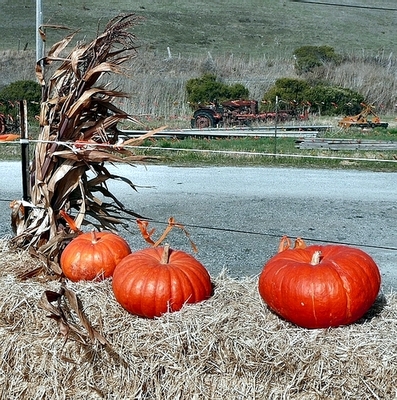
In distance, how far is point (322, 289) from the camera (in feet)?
10.7

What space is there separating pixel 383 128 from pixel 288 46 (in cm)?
3488

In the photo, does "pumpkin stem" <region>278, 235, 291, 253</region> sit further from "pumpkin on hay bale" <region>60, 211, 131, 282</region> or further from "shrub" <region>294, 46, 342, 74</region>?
"shrub" <region>294, 46, 342, 74</region>

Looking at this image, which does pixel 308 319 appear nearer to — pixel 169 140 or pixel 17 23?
pixel 169 140

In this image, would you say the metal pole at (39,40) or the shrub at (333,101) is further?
the shrub at (333,101)

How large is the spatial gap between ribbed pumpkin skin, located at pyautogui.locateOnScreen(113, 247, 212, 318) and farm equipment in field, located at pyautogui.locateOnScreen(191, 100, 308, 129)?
17592 mm

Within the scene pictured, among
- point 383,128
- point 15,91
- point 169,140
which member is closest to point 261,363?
point 169,140

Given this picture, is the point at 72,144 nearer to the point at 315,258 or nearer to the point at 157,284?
the point at 157,284

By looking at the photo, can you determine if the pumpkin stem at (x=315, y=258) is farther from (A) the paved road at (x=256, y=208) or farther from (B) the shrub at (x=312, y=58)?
(B) the shrub at (x=312, y=58)

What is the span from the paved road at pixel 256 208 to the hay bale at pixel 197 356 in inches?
77.4

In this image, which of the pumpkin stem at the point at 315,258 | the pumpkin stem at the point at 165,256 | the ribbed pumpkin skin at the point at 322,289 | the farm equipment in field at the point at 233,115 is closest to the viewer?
the ribbed pumpkin skin at the point at 322,289

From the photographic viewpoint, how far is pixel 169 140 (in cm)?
1709

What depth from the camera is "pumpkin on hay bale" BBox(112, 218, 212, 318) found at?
3430mm

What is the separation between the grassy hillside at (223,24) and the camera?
178 feet

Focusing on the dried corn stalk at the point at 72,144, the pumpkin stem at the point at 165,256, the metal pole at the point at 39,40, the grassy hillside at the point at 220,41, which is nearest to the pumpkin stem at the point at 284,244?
the pumpkin stem at the point at 165,256
